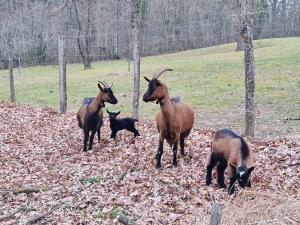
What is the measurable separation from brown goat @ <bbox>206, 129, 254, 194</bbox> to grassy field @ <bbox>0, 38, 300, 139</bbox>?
511cm

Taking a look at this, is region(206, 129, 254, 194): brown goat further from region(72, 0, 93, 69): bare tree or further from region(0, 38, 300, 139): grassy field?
region(72, 0, 93, 69): bare tree

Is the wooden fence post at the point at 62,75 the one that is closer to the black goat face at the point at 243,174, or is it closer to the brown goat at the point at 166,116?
the brown goat at the point at 166,116

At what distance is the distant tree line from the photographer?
38.0m

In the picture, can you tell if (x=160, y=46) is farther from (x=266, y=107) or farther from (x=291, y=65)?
(x=266, y=107)

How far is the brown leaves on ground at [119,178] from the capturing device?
7.55 metres

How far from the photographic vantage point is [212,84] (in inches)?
1033

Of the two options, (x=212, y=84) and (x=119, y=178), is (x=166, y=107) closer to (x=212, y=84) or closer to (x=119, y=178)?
(x=119, y=178)

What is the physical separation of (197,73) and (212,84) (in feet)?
16.5

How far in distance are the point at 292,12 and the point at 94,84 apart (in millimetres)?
13512

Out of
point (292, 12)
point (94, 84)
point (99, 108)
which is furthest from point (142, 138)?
point (94, 84)

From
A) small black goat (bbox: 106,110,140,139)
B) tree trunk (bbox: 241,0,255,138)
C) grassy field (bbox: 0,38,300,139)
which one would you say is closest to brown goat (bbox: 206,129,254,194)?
tree trunk (bbox: 241,0,255,138)

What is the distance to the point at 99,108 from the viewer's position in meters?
11.9

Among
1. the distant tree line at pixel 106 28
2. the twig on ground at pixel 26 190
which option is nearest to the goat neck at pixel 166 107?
the twig on ground at pixel 26 190

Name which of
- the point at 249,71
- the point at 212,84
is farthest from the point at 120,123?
the point at 212,84
